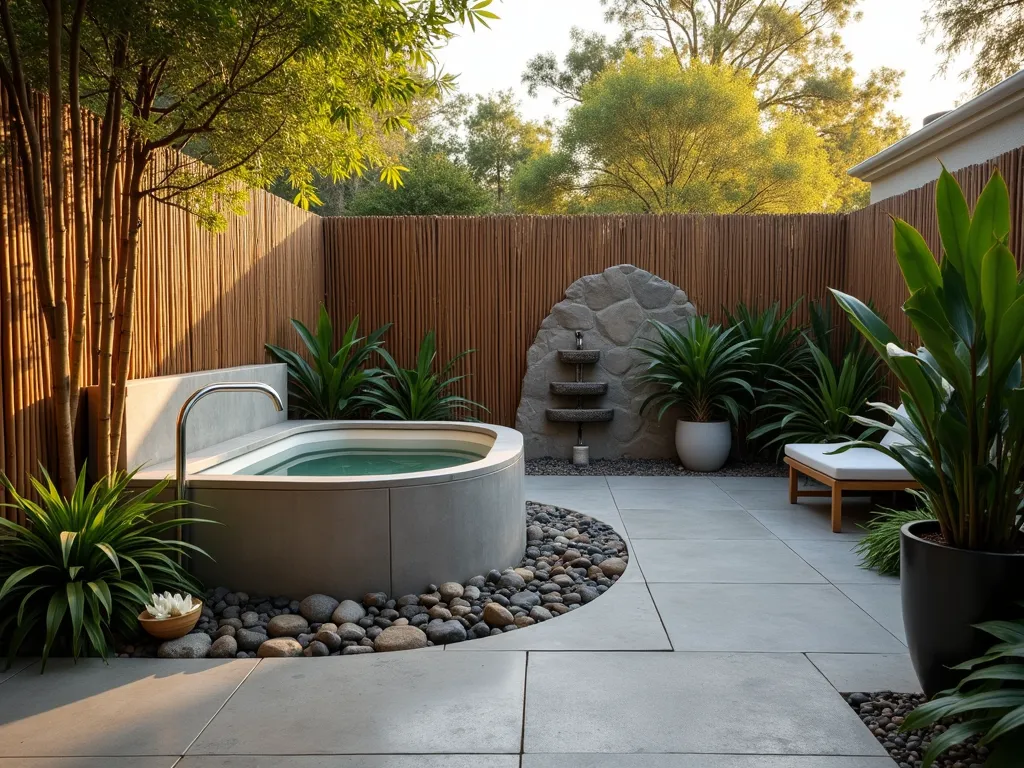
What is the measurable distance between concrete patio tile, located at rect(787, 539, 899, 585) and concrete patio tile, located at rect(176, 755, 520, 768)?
2182mm

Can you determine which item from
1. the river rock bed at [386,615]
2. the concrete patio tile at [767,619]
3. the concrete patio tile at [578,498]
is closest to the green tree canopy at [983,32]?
the concrete patio tile at [578,498]

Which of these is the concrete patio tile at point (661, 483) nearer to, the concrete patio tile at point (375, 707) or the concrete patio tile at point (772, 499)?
the concrete patio tile at point (772, 499)

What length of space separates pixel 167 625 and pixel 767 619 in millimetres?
2200

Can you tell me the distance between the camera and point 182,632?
2791 millimetres

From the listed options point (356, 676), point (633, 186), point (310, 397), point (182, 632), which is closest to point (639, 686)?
point (356, 676)

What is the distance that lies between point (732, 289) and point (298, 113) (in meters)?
4.64

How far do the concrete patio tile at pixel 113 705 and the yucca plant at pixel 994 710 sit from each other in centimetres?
183

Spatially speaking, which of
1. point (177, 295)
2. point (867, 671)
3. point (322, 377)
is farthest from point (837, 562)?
point (322, 377)

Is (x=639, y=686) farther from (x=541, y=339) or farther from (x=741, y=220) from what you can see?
(x=741, y=220)

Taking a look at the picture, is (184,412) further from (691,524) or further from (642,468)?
(642,468)

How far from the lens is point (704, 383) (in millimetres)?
6449

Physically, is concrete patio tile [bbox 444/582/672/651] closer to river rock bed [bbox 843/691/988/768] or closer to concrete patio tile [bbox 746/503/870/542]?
river rock bed [bbox 843/691/988/768]

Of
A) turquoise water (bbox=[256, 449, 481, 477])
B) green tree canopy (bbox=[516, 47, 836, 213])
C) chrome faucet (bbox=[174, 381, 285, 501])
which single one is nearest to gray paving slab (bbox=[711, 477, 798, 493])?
turquoise water (bbox=[256, 449, 481, 477])

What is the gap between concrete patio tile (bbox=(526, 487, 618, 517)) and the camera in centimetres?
509
